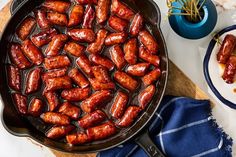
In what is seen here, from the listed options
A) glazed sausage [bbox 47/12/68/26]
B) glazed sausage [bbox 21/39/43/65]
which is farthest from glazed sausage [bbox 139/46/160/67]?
glazed sausage [bbox 21/39/43/65]

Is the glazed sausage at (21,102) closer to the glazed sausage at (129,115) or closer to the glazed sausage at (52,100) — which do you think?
the glazed sausage at (52,100)

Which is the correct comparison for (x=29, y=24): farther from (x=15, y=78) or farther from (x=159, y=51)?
(x=159, y=51)

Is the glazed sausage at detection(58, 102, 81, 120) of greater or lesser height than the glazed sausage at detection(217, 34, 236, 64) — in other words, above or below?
below

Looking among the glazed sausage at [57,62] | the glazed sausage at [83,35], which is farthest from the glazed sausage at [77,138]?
the glazed sausage at [83,35]

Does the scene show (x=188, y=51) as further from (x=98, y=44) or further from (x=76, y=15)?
(x=76, y=15)

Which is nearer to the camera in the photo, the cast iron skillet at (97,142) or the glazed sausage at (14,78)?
the cast iron skillet at (97,142)

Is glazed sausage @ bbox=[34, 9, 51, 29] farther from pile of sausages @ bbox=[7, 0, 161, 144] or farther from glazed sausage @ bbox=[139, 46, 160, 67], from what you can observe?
glazed sausage @ bbox=[139, 46, 160, 67]

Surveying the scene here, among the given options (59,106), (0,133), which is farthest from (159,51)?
(0,133)
